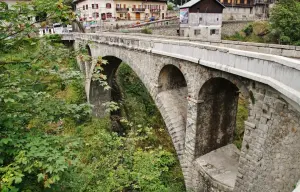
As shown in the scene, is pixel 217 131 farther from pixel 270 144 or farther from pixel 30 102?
pixel 30 102

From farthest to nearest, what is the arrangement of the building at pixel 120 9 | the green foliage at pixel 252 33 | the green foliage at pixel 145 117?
the building at pixel 120 9
the green foliage at pixel 252 33
the green foliage at pixel 145 117

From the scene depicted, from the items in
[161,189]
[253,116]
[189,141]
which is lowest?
[161,189]

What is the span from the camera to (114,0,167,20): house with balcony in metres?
51.7

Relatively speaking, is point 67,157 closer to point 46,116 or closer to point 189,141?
point 46,116

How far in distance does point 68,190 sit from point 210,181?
22.0 ft

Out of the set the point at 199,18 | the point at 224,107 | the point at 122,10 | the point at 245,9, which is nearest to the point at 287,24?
the point at 199,18

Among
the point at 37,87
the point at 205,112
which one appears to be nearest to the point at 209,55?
the point at 205,112

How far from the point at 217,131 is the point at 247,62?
5.29m

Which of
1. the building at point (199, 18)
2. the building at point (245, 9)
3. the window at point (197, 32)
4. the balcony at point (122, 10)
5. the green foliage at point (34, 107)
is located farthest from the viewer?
the building at point (245, 9)

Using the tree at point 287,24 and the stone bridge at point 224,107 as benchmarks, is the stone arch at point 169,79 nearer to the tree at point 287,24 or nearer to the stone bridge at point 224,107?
the stone bridge at point 224,107

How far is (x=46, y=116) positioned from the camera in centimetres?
666

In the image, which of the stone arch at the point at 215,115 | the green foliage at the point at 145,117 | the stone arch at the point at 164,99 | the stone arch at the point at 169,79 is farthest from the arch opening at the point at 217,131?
the green foliage at the point at 145,117

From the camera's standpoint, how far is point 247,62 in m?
8.38

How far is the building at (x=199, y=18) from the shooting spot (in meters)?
38.9
